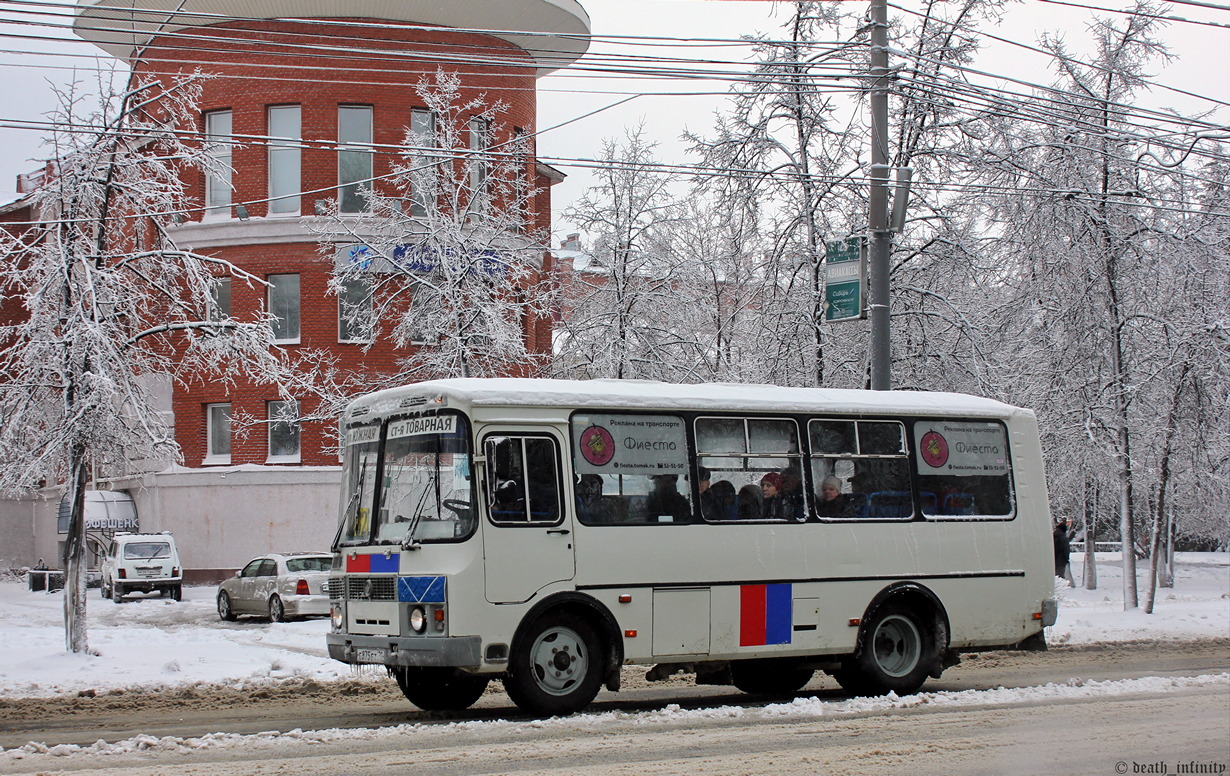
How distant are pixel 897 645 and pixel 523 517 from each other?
177 inches

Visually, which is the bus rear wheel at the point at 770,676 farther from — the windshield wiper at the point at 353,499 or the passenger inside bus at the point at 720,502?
the windshield wiper at the point at 353,499

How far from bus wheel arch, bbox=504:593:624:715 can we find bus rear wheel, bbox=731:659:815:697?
1.84m

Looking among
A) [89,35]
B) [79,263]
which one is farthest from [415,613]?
[89,35]

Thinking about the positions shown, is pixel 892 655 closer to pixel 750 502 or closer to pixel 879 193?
pixel 750 502

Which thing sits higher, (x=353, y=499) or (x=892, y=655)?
(x=353, y=499)

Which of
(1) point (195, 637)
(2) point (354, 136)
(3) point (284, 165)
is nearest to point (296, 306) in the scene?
(3) point (284, 165)

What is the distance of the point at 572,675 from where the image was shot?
11664 mm

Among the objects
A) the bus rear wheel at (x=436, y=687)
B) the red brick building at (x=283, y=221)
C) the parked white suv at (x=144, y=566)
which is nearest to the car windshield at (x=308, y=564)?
the parked white suv at (x=144, y=566)

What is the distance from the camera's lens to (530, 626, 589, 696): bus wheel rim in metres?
11.5

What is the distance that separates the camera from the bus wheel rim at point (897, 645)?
13.5 metres

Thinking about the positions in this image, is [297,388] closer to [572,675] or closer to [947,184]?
[572,675]

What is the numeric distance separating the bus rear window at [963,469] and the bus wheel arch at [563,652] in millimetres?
3930

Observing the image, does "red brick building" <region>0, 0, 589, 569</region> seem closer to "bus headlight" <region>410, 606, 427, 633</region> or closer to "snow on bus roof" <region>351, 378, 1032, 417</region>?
"snow on bus roof" <region>351, 378, 1032, 417</region>

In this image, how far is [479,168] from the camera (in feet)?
98.1
